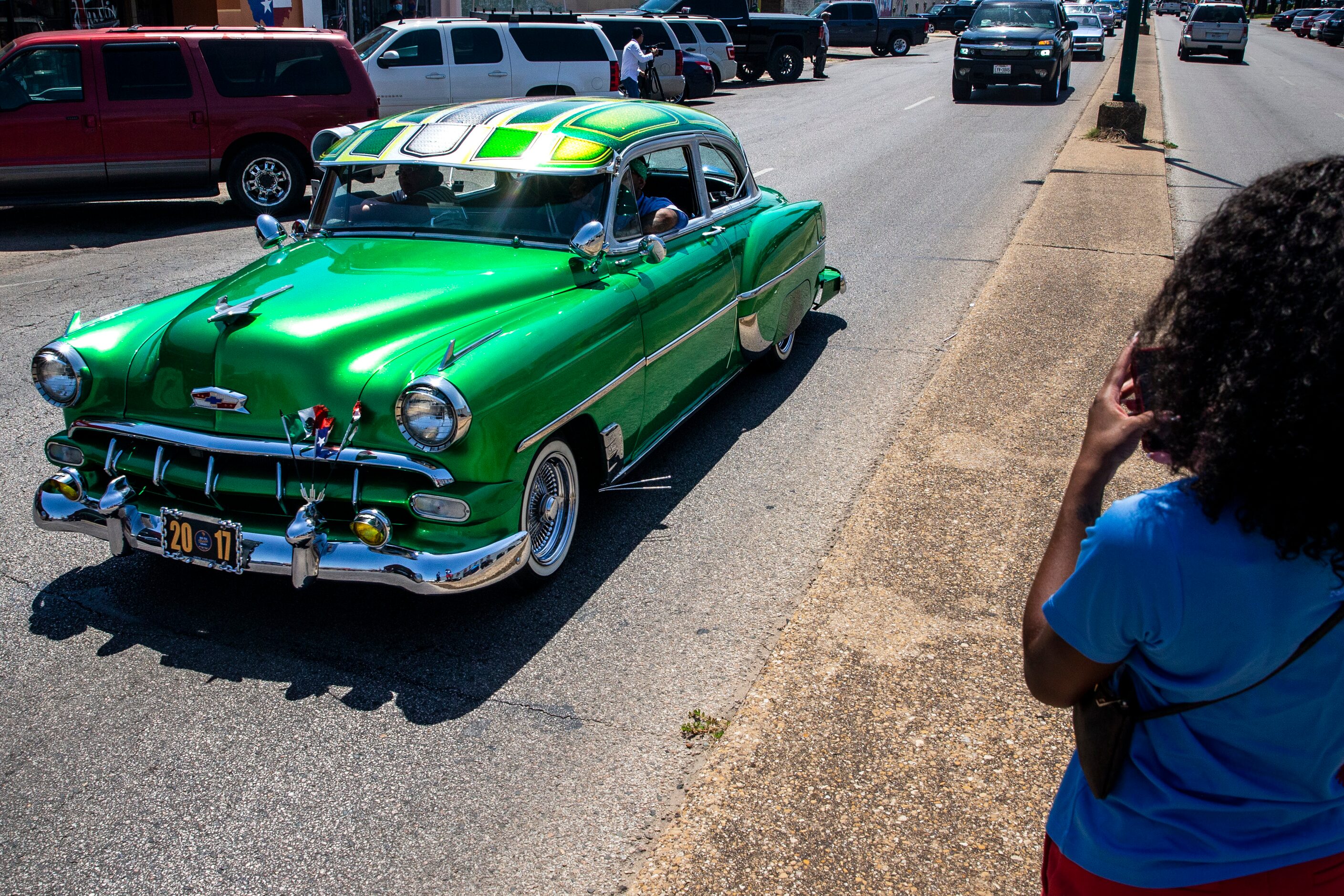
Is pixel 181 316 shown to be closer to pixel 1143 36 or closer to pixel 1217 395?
pixel 1217 395

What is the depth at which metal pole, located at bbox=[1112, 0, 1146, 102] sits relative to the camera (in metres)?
15.1

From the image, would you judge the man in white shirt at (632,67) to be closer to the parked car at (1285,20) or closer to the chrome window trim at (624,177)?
the chrome window trim at (624,177)

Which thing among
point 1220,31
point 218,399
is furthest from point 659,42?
point 1220,31

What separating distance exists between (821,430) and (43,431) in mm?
4127

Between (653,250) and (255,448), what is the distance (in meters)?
2.05

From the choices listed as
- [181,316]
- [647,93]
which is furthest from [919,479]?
[647,93]

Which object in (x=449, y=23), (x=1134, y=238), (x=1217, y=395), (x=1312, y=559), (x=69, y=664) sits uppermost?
(x=449, y=23)

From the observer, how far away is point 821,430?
5895 millimetres

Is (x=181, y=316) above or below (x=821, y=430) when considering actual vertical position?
above

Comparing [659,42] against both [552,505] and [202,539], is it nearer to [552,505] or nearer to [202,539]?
[552,505]

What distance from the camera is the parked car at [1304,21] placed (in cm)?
5334

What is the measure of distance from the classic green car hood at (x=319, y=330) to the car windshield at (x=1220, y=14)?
131 ft

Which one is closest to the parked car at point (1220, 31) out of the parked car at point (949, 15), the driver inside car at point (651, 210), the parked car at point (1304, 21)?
the parked car at point (949, 15)

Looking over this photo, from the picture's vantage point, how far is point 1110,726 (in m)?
1.56
